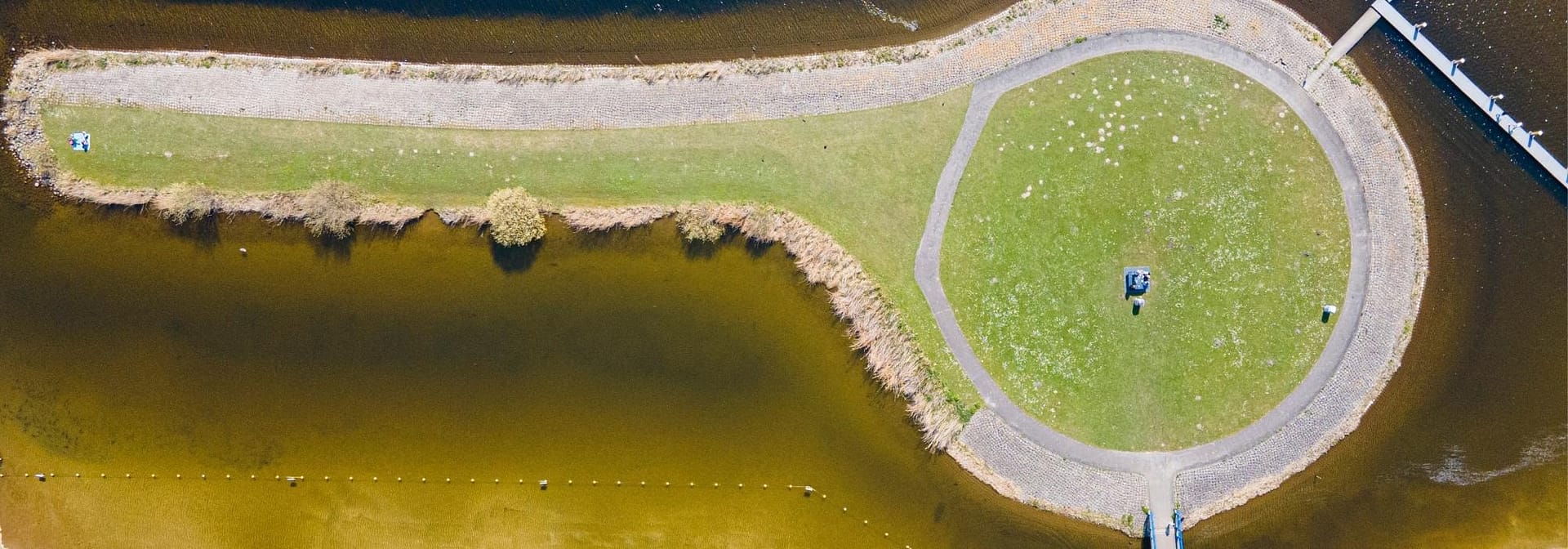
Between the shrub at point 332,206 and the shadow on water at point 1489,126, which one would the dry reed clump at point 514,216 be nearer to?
the shrub at point 332,206

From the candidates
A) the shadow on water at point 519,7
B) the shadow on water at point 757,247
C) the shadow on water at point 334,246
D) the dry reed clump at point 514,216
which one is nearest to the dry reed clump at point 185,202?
the shadow on water at point 334,246

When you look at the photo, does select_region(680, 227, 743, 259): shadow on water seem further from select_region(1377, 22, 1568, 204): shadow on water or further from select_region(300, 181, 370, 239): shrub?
select_region(1377, 22, 1568, 204): shadow on water

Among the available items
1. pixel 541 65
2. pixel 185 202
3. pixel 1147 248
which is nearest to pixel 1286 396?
pixel 1147 248

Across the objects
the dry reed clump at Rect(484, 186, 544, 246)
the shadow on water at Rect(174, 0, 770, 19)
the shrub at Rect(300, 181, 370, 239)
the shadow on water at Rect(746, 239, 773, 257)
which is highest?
the shadow on water at Rect(174, 0, 770, 19)

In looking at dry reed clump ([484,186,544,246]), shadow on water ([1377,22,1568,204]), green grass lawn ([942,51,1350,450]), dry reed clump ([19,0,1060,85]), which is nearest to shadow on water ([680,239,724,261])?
dry reed clump ([484,186,544,246])

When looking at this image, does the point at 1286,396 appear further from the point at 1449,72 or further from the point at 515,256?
the point at 515,256

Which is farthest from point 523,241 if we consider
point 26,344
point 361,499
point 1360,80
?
point 1360,80

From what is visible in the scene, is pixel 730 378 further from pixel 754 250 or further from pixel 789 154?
pixel 789 154
